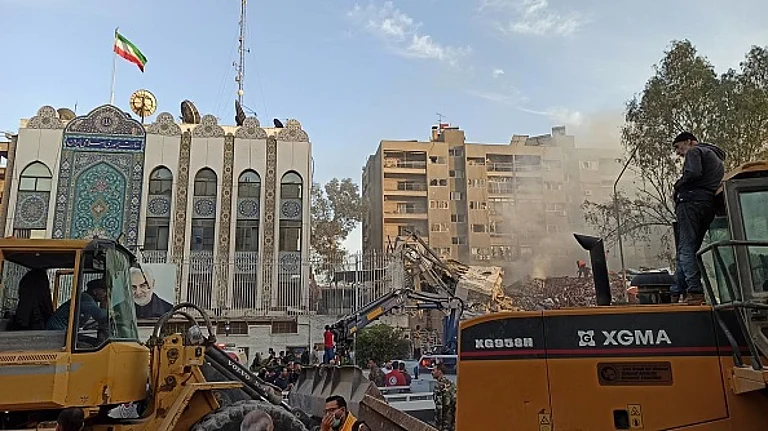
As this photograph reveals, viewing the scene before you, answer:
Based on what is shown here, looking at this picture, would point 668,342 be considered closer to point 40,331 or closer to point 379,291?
point 40,331

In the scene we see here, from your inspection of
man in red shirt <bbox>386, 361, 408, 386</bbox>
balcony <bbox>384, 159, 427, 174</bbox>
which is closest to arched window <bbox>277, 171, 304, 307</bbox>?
man in red shirt <bbox>386, 361, 408, 386</bbox>

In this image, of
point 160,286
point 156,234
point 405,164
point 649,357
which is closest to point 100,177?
point 156,234

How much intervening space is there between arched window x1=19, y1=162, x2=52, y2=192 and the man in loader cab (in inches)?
1047

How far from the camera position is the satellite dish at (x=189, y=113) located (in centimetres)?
3262

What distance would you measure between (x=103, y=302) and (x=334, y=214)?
121ft

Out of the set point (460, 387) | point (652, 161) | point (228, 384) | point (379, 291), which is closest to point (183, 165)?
point (379, 291)

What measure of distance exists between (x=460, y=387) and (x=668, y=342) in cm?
144

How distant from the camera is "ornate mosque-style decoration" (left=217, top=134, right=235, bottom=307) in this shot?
28.4 meters

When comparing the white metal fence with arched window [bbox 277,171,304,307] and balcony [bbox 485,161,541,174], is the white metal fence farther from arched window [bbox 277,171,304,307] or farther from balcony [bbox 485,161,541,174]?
balcony [bbox 485,161,541,174]

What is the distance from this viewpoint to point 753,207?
11.5 ft

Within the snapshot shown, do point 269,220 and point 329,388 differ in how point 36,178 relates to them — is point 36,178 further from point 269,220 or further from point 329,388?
point 329,388

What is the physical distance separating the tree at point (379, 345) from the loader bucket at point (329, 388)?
11.2 meters

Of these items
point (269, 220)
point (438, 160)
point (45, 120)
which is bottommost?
point (269, 220)

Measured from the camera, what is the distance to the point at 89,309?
573cm
